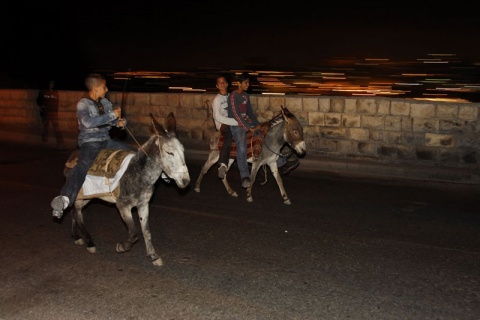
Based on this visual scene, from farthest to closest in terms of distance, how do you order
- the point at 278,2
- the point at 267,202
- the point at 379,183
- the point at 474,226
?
the point at 278,2 < the point at 379,183 < the point at 267,202 < the point at 474,226

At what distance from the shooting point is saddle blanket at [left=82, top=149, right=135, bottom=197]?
598 centimetres

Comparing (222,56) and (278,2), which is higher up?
(278,2)

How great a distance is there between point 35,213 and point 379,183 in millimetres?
6559

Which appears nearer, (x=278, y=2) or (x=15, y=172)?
(x=15, y=172)

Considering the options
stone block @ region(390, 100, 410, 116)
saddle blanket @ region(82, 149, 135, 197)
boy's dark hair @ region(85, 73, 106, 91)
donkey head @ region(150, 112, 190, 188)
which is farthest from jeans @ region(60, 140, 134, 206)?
stone block @ region(390, 100, 410, 116)

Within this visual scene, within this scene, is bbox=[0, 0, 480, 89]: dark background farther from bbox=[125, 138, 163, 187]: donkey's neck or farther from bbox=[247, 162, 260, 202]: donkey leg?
bbox=[125, 138, 163, 187]: donkey's neck

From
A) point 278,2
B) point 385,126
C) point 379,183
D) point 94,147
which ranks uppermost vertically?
point 278,2

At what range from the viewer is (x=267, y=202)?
29.7 ft

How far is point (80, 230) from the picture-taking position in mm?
6613

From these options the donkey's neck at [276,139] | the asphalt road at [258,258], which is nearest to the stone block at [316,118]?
the asphalt road at [258,258]

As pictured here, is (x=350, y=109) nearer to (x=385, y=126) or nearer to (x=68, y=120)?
(x=385, y=126)

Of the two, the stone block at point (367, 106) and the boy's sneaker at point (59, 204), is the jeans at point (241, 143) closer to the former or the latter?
the boy's sneaker at point (59, 204)

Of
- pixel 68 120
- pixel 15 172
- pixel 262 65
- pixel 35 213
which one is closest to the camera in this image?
pixel 35 213

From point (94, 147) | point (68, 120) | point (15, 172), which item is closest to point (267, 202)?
point (94, 147)
